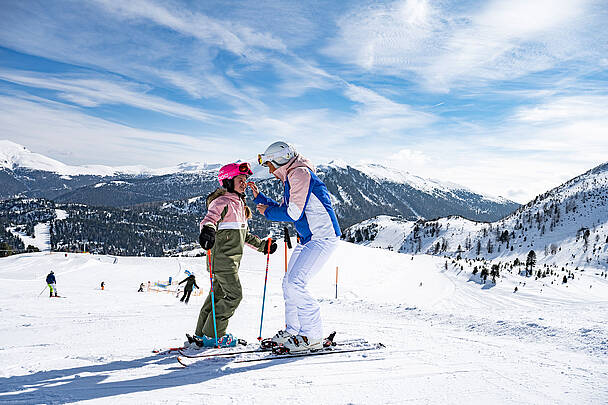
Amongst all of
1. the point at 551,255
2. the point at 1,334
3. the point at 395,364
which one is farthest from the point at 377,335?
the point at 551,255

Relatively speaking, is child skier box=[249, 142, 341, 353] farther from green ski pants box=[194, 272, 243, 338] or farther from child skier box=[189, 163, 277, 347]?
green ski pants box=[194, 272, 243, 338]

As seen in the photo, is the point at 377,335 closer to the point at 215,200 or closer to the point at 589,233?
the point at 215,200

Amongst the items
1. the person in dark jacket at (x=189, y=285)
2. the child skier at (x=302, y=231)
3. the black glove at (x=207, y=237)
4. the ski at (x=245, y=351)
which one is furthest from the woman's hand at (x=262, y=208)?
the person in dark jacket at (x=189, y=285)

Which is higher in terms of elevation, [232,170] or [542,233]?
[542,233]

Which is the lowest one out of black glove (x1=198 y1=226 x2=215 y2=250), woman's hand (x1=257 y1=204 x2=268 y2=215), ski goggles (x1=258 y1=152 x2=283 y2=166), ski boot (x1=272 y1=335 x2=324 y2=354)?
ski boot (x1=272 y1=335 x2=324 y2=354)

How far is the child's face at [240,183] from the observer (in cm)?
548

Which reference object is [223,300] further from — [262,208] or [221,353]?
[262,208]

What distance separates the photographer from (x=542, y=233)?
100m

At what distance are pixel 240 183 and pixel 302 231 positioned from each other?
4.18ft

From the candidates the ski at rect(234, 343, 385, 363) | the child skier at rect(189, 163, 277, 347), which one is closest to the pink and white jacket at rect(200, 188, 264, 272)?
the child skier at rect(189, 163, 277, 347)

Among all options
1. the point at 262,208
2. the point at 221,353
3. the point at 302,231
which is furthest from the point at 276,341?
the point at 262,208

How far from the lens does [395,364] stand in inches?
174

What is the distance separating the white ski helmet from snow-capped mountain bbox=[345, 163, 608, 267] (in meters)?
87.0

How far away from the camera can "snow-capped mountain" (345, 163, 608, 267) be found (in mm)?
82456
